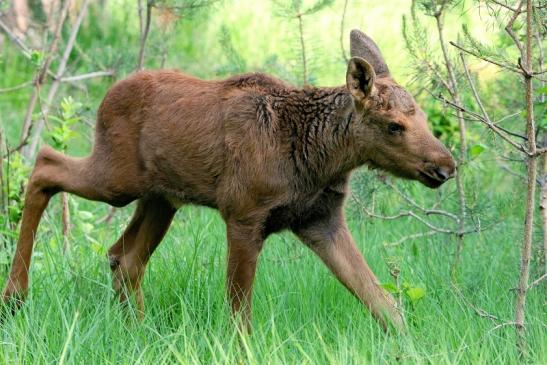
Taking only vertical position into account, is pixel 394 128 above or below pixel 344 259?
above

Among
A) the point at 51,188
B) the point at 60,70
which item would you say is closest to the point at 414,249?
the point at 51,188

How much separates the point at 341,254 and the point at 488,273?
42.0 inches

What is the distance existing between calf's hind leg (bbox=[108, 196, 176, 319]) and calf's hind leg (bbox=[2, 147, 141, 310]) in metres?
0.23

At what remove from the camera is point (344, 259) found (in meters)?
5.54

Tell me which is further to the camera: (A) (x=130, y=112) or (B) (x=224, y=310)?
(A) (x=130, y=112)

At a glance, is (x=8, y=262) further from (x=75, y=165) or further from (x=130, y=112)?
(x=130, y=112)

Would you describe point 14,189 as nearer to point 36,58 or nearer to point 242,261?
point 36,58

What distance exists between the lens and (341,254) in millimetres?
5543

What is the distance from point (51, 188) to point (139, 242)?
58 centimetres

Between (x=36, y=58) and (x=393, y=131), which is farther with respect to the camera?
(x=36, y=58)

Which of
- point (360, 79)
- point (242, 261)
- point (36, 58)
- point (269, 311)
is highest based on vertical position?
point (360, 79)

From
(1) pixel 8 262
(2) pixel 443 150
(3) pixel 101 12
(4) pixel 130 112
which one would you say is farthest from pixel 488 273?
(3) pixel 101 12

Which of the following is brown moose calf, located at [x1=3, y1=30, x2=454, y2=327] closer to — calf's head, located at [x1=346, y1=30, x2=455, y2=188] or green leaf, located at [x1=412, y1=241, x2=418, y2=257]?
calf's head, located at [x1=346, y1=30, x2=455, y2=188]

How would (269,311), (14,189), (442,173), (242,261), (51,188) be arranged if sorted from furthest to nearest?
(14,189), (51,188), (269,311), (242,261), (442,173)
